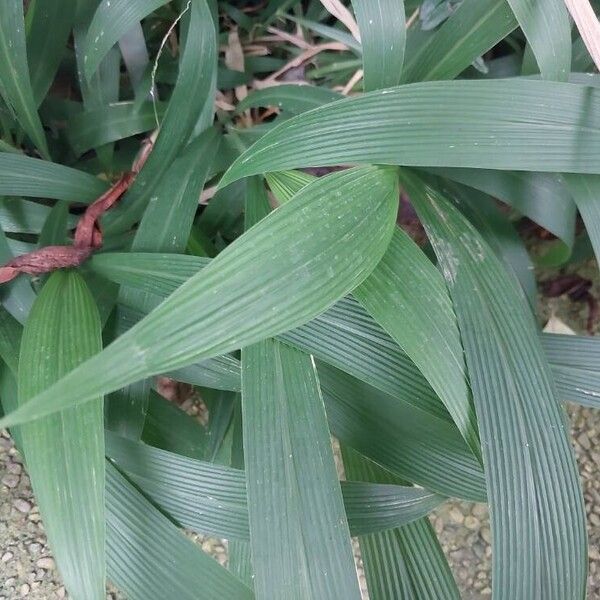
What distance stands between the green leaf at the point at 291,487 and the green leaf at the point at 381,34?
0.24 meters

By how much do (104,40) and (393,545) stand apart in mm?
493

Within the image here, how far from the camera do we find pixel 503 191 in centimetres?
60

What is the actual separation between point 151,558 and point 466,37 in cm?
47

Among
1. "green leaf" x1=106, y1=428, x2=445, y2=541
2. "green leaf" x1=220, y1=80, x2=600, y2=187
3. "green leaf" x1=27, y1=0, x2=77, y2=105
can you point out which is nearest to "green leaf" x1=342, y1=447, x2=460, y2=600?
"green leaf" x1=106, y1=428, x2=445, y2=541

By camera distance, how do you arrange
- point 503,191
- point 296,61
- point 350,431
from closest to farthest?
point 350,431, point 503,191, point 296,61

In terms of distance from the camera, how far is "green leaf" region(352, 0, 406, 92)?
1.54 feet

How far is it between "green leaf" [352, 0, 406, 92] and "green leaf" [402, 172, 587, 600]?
18 cm

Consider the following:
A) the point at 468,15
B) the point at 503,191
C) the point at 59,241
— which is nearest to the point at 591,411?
the point at 503,191

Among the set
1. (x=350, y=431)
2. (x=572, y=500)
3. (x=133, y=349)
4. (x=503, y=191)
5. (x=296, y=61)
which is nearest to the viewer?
(x=133, y=349)

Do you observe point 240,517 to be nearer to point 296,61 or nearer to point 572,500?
point 572,500

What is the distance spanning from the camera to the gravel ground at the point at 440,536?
67 centimetres

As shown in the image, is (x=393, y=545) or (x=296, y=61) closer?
(x=393, y=545)

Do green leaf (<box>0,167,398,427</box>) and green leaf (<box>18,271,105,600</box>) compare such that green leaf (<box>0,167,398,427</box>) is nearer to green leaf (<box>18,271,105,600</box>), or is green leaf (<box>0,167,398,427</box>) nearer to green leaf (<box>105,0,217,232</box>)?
green leaf (<box>18,271,105,600</box>)

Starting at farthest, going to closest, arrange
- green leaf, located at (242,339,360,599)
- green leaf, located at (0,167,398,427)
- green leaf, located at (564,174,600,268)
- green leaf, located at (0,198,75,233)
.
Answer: green leaf, located at (0,198,75,233)
green leaf, located at (564,174,600,268)
green leaf, located at (242,339,360,599)
green leaf, located at (0,167,398,427)
